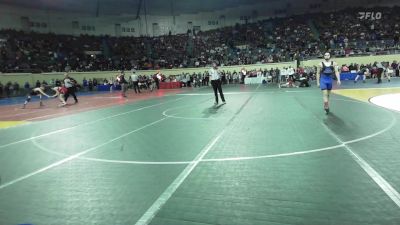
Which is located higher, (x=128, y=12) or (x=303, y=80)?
(x=128, y=12)

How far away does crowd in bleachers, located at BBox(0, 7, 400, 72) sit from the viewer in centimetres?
3568

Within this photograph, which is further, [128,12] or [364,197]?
[128,12]

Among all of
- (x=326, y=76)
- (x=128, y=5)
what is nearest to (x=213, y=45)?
(x=128, y=5)

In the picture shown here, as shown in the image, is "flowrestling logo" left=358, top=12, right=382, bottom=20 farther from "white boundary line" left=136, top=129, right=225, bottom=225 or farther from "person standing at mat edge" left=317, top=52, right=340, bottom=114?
"white boundary line" left=136, top=129, right=225, bottom=225

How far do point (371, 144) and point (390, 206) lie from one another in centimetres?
306

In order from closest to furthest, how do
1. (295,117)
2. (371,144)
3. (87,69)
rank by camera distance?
(371,144), (295,117), (87,69)

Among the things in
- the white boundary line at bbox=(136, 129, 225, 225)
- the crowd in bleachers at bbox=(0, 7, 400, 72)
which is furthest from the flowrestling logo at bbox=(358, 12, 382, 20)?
the white boundary line at bbox=(136, 129, 225, 225)

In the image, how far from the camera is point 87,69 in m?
38.8

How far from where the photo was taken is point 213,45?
45500mm

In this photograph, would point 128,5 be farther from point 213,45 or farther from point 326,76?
point 326,76

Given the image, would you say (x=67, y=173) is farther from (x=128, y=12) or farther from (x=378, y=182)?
(x=128, y=12)

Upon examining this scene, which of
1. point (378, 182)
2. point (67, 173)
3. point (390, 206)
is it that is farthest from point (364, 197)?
point (67, 173)

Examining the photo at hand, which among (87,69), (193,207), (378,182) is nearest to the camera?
(193,207)

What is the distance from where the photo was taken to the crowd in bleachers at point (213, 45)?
35.7 metres
